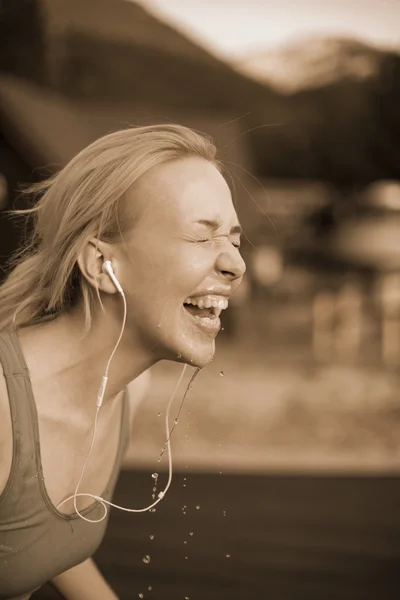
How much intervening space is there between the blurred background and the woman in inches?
107

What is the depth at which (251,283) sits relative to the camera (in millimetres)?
4180

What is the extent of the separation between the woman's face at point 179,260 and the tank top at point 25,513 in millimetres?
162

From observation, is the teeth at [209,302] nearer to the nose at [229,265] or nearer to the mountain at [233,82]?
the nose at [229,265]

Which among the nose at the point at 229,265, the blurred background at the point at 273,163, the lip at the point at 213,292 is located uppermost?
the nose at the point at 229,265

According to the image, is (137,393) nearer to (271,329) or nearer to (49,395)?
(49,395)

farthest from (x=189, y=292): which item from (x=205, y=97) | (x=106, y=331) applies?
(x=205, y=97)

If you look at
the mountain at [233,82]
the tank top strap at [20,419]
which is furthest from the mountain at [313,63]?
the tank top strap at [20,419]

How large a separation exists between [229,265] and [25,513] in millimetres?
Answer: 380

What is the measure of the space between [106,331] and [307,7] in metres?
3.73

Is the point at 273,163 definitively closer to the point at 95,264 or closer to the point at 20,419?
the point at 95,264

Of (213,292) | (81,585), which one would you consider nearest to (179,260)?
(213,292)

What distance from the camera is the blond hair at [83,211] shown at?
3.16 feet

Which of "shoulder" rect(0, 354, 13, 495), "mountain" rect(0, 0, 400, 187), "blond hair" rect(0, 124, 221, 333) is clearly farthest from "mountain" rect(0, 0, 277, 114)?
"shoulder" rect(0, 354, 13, 495)

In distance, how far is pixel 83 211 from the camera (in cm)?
97
